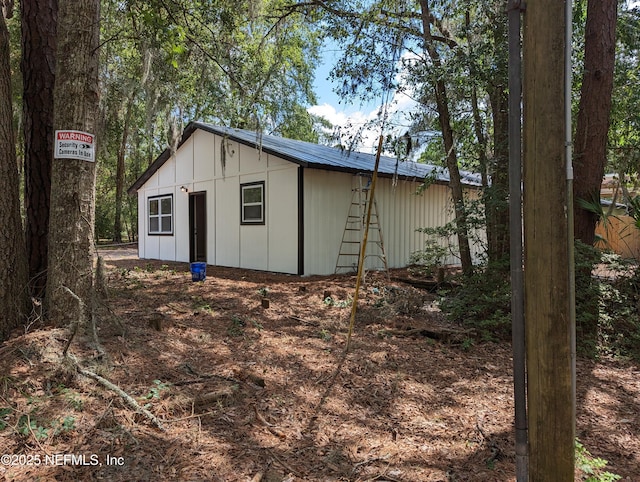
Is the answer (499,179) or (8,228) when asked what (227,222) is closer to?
(499,179)

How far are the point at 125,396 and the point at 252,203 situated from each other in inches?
313

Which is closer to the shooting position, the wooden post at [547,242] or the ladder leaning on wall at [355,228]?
the wooden post at [547,242]

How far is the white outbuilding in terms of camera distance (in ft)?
30.2

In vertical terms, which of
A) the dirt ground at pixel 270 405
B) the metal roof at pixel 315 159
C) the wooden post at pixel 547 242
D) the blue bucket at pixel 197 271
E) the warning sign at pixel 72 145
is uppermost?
the metal roof at pixel 315 159

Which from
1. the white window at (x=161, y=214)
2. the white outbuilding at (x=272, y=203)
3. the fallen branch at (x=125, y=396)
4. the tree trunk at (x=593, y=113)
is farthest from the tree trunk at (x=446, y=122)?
the white window at (x=161, y=214)

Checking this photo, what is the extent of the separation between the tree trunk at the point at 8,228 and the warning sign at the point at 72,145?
0.45m

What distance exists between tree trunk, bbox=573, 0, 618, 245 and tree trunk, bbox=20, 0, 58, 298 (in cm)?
568

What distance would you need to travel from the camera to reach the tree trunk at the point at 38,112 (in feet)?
13.1

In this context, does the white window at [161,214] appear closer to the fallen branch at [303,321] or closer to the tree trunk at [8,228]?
the fallen branch at [303,321]

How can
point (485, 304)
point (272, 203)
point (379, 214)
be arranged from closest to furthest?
point (485, 304)
point (272, 203)
point (379, 214)

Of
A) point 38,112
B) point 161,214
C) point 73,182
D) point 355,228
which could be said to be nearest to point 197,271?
point 355,228

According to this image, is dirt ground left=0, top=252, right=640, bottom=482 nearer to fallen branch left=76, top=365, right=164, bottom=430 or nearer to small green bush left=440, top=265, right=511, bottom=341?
fallen branch left=76, top=365, right=164, bottom=430

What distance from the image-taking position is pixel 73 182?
3219 mm

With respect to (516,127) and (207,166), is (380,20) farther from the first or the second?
(516,127)
